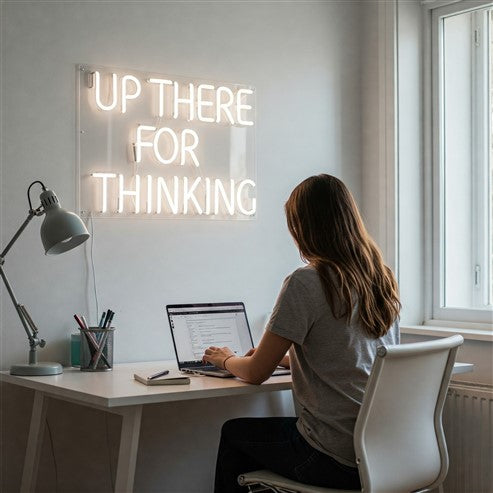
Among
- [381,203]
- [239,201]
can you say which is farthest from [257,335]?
[381,203]

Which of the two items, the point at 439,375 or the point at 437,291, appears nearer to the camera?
the point at 439,375

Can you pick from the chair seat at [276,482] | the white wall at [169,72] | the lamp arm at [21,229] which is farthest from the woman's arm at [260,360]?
the lamp arm at [21,229]

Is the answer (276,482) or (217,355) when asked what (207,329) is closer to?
(217,355)

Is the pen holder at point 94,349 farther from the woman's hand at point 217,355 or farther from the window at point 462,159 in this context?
the window at point 462,159

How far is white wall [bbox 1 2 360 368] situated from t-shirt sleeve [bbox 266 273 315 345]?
37.5 inches

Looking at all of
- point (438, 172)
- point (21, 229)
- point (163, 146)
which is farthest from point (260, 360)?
point (438, 172)

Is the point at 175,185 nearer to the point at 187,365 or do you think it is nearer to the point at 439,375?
the point at 187,365

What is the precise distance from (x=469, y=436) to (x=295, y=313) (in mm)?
1275

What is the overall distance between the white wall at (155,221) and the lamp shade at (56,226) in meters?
0.27

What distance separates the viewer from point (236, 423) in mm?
2486

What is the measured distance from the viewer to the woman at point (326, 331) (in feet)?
7.27

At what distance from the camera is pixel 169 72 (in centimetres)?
315

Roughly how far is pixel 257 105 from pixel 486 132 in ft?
3.30

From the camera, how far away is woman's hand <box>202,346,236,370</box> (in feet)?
8.42
